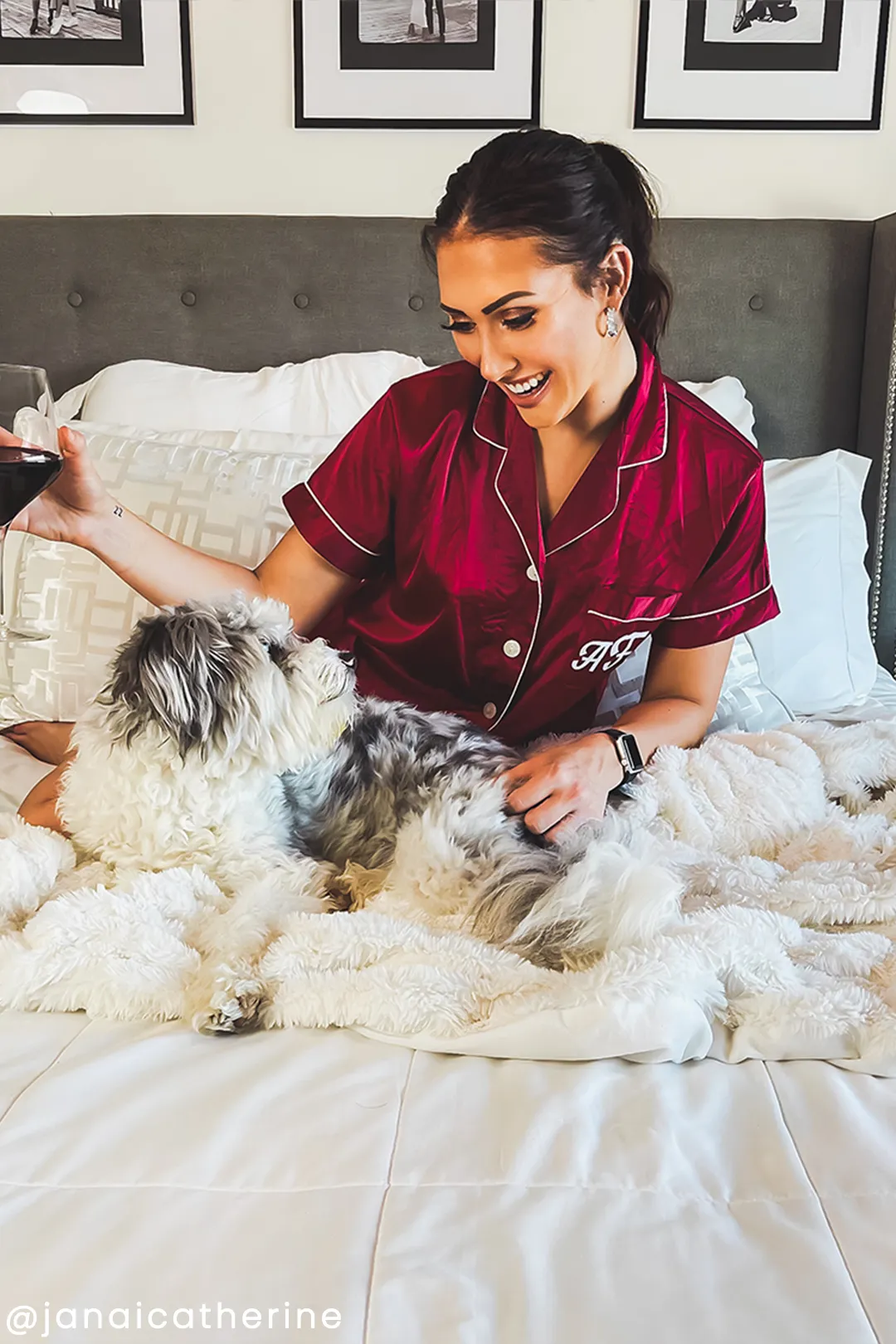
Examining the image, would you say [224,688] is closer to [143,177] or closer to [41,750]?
[41,750]

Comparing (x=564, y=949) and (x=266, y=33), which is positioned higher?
(x=266, y=33)

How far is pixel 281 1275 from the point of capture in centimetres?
78

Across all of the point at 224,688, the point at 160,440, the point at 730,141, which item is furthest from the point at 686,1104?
the point at 730,141

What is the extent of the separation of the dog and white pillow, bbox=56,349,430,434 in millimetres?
1078

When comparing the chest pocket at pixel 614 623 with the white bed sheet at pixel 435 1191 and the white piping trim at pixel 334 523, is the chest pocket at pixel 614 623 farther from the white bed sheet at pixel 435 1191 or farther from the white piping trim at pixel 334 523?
the white bed sheet at pixel 435 1191

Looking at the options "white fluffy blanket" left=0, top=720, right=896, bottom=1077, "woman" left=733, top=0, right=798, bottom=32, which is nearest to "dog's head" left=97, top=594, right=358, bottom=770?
"white fluffy blanket" left=0, top=720, right=896, bottom=1077

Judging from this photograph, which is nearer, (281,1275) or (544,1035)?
(281,1275)

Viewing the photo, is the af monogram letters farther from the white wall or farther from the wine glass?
the white wall

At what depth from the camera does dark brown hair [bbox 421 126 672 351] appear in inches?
59.1

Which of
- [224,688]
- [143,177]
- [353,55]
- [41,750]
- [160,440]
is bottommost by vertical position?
[41,750]

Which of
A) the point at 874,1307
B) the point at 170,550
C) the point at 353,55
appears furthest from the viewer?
the point at 353,55

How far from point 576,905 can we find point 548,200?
3.23 feet

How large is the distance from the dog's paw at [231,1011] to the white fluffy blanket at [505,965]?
0.06 feet

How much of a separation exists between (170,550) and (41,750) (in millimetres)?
495
